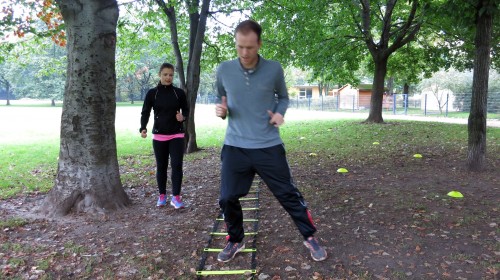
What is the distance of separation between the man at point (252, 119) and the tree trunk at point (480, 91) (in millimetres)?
4520

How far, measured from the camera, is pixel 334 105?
4350cm

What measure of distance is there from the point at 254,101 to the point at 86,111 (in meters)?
2.71

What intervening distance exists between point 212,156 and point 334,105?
34.8 m

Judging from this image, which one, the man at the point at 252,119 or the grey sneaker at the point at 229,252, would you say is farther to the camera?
the grey sneaker at the point at 229,252

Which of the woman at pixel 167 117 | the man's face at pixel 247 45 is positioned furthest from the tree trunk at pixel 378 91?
the man's face at pixel 247 45

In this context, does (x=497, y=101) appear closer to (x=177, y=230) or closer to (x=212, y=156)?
(x=212, y=156)

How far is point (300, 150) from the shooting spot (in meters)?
10.8

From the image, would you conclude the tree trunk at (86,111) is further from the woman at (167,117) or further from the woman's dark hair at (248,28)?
the woman's dark hair at (248,28)

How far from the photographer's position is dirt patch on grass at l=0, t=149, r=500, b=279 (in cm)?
344

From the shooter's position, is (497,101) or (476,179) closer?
(476,179)

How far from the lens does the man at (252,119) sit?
326cm

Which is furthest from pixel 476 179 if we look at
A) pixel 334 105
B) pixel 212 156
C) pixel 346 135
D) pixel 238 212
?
pixel 334 105

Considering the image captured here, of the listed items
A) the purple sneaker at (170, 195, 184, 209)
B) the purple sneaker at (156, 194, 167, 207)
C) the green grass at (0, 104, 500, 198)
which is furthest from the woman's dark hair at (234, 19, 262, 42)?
the green grass at (0, 104, 500, 198)

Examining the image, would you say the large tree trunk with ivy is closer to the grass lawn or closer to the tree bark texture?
the tree bark texture
